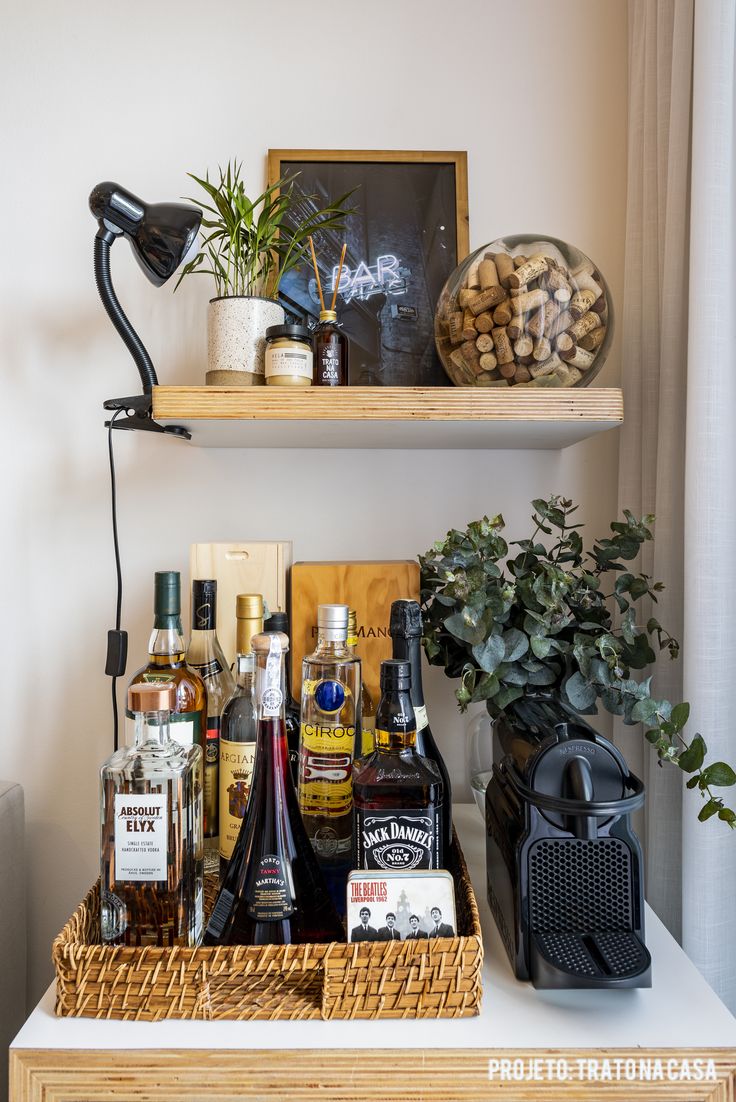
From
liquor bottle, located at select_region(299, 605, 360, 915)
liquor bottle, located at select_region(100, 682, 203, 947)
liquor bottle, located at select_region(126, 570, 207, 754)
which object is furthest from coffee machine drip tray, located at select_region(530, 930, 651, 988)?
liquor bottle, located at select_region(126, 570, 207, 754)

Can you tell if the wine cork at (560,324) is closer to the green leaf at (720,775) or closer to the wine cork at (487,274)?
the wine cork at (487,274)

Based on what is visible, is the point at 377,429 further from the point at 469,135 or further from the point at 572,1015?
the point at 572,1015

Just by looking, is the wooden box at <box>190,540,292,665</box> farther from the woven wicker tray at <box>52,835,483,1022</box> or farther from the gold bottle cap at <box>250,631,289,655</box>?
the woven wicker tray at <box>52,835,483,1022</box>

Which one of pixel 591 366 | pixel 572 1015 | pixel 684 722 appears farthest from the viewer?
pixel 591 366

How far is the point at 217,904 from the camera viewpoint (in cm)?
75

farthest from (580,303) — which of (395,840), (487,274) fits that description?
(395,840)

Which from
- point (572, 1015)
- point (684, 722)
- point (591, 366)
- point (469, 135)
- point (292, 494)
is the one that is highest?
point (469, 135)

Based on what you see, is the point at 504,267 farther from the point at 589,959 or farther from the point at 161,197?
the point at 589,959

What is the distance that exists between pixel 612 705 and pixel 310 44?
1158 mm

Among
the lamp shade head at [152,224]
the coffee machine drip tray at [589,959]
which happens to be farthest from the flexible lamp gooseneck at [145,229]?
the coffee machine drip tray at [589,959]

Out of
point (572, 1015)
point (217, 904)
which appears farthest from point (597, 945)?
point (217, 904)

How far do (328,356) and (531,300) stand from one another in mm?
280

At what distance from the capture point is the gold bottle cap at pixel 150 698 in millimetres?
719

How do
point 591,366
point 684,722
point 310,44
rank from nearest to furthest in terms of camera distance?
point 684,722
point 591,366
point 310,44
